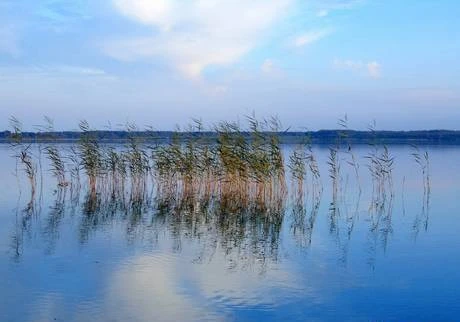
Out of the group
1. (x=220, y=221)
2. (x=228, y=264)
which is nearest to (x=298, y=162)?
(x=220, y=221)

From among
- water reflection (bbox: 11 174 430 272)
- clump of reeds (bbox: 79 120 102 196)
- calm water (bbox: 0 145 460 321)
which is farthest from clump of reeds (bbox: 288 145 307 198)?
clump of reeds (bbox: 79 120 102 196)

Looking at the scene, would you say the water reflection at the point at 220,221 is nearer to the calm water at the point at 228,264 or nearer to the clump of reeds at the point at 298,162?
the calm water at the point at 228,264

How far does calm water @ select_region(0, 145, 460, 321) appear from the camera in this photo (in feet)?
21.0

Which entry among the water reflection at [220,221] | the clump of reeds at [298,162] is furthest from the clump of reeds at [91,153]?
the clump of reeds at [298,162]

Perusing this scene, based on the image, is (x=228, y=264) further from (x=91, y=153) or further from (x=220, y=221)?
(x=91, y=153)

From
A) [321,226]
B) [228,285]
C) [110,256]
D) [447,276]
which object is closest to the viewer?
[228,285]

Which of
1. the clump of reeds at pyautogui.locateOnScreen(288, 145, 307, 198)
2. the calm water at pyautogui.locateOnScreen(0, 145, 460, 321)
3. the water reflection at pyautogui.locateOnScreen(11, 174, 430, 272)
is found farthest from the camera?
the clump of reeds at pyautogui.locateOnScreen(288, 145, 307, 198)

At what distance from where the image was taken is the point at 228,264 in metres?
8.58

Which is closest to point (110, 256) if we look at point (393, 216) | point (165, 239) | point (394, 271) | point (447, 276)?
point (165, 239)

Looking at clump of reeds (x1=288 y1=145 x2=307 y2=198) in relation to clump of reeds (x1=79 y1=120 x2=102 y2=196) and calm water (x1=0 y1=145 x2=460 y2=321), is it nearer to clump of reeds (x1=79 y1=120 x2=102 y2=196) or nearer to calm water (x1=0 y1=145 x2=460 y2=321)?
calm water (x1=0 y1=145 x2=460 y2=321)

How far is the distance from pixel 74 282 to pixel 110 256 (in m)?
1.67

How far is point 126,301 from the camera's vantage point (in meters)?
6.62

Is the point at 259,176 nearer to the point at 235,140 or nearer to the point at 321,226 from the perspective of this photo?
the point at 235,140

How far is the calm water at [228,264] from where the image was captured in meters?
6.39
